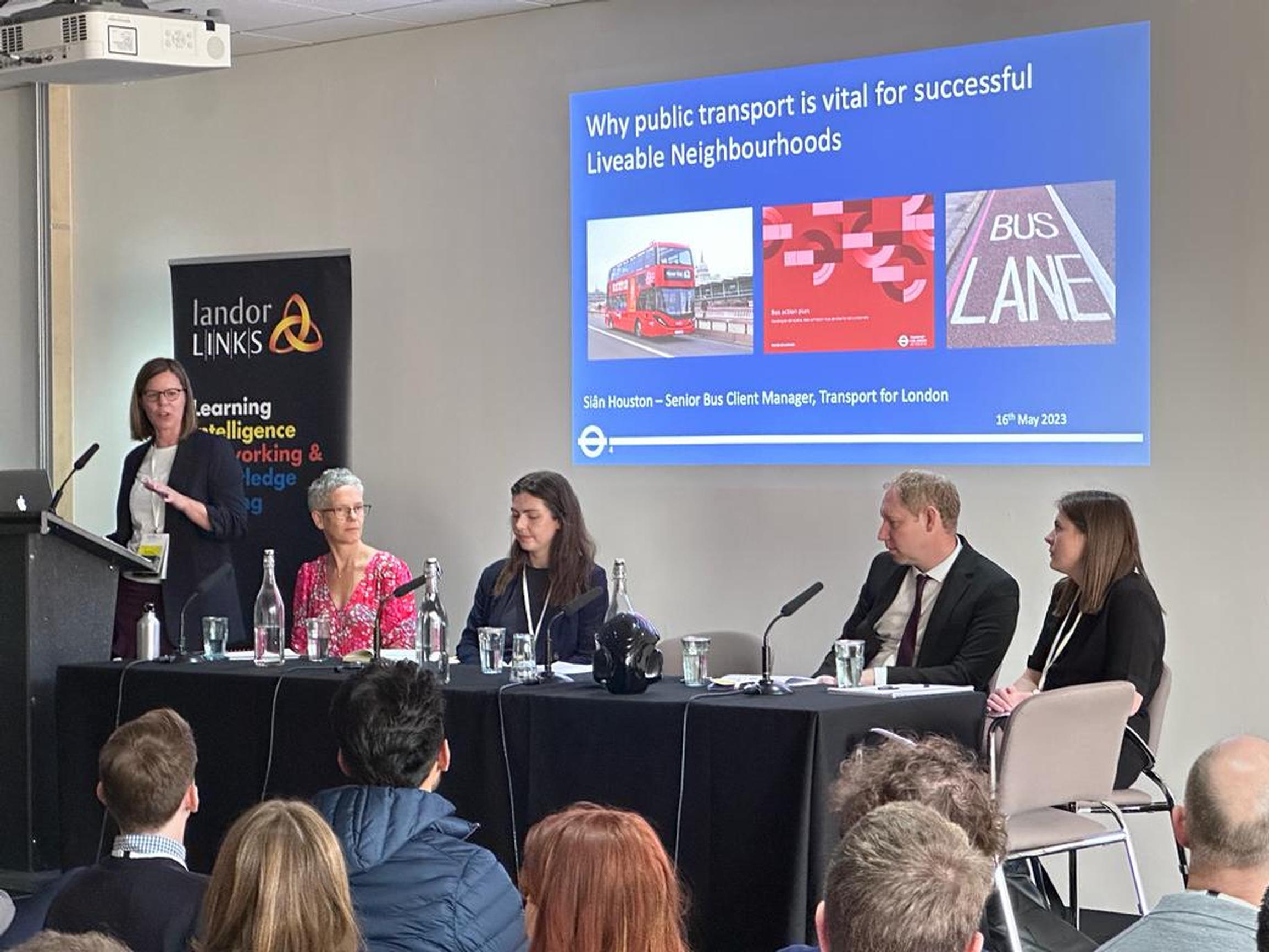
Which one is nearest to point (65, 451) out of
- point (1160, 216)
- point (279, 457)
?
point (279, 457)

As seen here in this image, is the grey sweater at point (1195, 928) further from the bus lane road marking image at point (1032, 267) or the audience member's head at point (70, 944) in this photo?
the bus lane road marking image at point (1032, 267)

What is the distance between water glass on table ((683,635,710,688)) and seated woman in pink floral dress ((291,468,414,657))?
133cm

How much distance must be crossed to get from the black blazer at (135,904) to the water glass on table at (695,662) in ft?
6.02

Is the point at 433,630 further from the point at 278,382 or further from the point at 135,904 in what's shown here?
the point at 278,382

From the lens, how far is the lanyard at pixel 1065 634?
191 inches

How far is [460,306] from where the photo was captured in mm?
6832

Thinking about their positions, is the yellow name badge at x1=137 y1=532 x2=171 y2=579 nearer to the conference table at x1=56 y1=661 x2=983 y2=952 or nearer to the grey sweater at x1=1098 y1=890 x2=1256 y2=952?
the conference table at x1=56 y1=661 x2=983 y2=952

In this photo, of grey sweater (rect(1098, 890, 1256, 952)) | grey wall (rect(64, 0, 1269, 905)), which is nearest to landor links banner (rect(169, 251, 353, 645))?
grey wall (rect(64, 0, 1269, 905))

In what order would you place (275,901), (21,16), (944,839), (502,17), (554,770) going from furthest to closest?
(502,17), (21,16), (554,770), (275,901), (944,839)

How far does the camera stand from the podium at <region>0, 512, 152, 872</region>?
476cm

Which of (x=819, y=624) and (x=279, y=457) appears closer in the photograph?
(x=819, y=624)

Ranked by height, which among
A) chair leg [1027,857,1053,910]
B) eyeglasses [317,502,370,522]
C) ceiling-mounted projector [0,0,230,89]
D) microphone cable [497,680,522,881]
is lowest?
chair leg [1027,857,1053,910]

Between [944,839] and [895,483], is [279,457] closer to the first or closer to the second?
[895,483]

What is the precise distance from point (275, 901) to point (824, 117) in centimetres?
443
